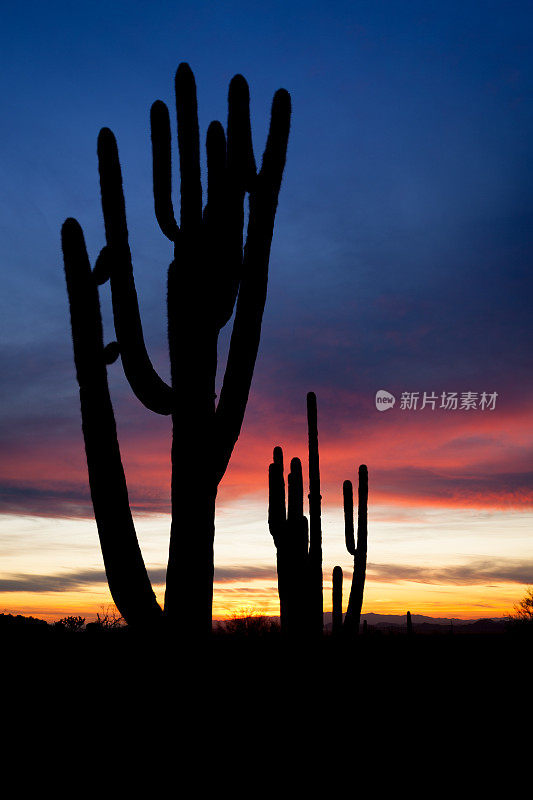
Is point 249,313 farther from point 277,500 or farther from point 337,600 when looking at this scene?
point 337,600

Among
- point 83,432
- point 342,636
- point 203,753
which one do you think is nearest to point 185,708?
point 203,753

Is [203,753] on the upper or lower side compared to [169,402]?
lower

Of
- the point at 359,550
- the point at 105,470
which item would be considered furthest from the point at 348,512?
the point at 105,470

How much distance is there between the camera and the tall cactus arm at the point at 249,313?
7.54 m

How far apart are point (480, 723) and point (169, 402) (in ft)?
15.5

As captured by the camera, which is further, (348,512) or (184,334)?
(348,512)

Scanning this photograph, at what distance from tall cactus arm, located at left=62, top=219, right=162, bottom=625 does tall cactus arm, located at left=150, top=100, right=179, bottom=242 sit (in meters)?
0.90

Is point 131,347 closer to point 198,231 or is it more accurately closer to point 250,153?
point 198,231

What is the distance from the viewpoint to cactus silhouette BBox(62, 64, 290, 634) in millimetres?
7000

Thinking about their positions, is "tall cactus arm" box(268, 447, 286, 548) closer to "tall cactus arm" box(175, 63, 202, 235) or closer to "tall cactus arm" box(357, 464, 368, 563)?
"tall cactus arm" box(357, 464, 368, 563)

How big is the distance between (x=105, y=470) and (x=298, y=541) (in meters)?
7.07

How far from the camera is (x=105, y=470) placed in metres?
7.01

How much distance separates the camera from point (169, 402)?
7.37 m

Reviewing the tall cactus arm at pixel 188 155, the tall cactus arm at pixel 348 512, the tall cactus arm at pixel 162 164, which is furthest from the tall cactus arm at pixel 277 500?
the tall cactus arm at pixel 188 155
